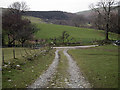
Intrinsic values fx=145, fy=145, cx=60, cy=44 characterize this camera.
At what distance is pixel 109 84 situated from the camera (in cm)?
1087

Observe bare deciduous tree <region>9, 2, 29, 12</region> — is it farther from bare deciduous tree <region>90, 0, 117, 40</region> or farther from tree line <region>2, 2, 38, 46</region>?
bare deciduous tree <region>90, 0, 117, 40</region>

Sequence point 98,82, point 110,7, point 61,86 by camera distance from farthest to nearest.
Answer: point 110,7
point 98,82
point 61,86

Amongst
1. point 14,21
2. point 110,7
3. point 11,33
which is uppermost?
point 110,7

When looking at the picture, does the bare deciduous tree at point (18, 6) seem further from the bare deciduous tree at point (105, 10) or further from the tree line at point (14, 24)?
the bare deciduous tree at point (105, 10)

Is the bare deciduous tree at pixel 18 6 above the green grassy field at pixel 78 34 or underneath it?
above

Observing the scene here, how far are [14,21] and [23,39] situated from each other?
8.93m

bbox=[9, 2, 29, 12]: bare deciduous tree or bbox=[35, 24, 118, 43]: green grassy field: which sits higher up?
bbox=[9, 2, 29, 12]: bare deciduous tree

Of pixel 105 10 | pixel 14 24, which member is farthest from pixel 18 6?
pixel 105 10

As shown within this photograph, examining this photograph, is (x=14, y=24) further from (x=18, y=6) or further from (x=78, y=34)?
(x=78, y=34)

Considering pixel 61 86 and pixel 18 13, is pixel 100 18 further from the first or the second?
pixel 61 86

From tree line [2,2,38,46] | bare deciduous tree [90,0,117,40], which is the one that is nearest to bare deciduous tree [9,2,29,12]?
tree line [2,2,38,46]

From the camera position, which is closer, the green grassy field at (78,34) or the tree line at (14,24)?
the tree line at (14,24)

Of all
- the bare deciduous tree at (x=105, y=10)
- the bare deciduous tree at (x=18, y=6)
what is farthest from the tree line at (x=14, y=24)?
the bare deciduous tree at (x=105, y=10)

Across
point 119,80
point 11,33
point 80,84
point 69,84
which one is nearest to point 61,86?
point 69,84
